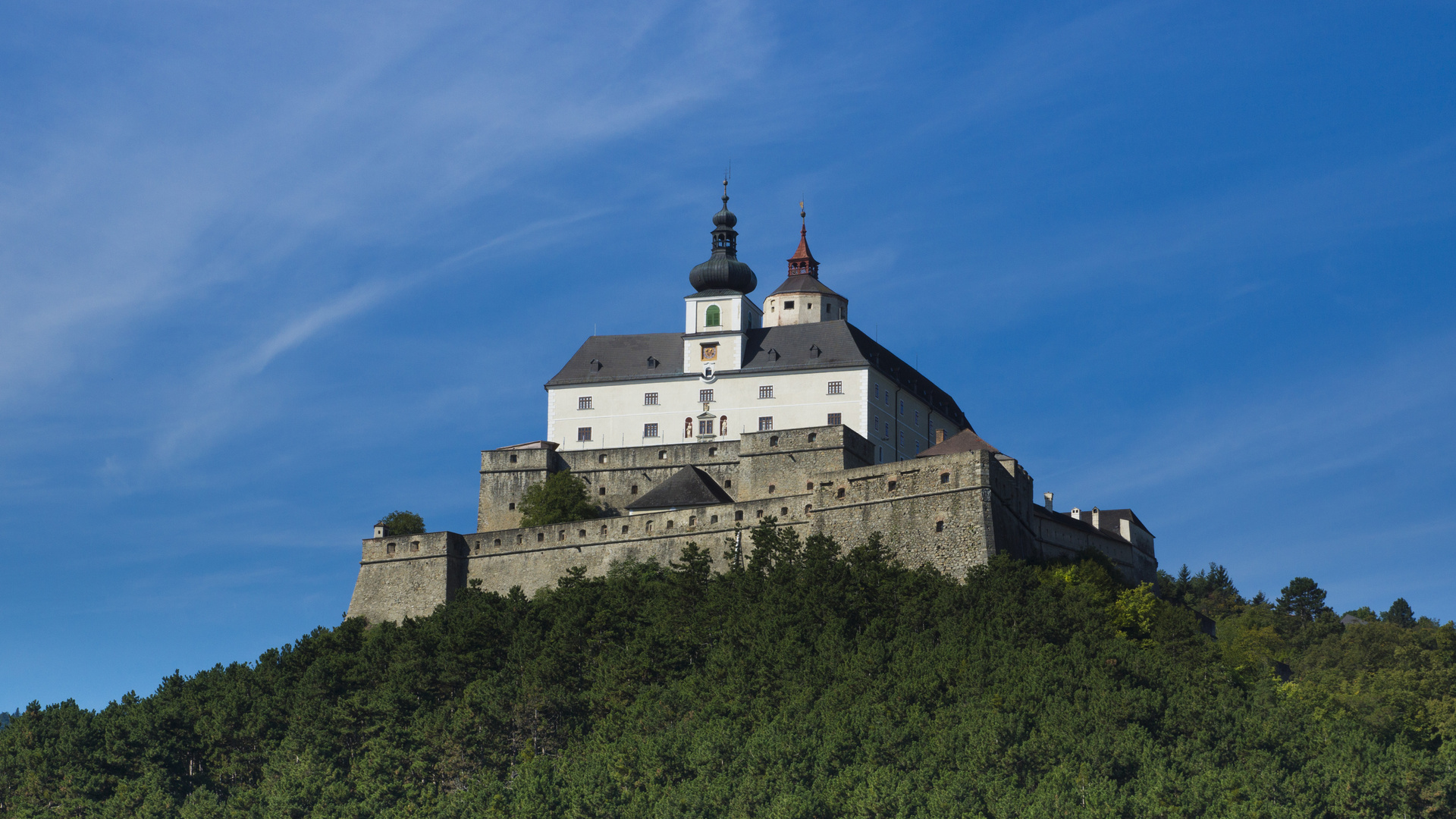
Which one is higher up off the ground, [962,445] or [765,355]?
[765,355]

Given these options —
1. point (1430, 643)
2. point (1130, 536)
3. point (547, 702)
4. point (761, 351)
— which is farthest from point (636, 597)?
point (1430, 643)

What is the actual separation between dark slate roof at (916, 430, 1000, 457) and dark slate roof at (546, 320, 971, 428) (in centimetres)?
794

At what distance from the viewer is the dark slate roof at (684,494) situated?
2785 inches

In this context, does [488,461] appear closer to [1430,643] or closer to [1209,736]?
[1209,736]

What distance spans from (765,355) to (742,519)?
13.5 m

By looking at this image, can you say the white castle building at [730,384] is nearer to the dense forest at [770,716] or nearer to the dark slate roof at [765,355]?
the dark slate roof at [765,355]

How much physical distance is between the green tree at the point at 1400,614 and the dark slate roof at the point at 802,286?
137 ft

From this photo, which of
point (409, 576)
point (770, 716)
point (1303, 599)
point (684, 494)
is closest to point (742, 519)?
point (684, 494)

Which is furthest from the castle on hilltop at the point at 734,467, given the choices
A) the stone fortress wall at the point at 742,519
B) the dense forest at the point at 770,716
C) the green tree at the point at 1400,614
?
the green tree at the point at 1400,614

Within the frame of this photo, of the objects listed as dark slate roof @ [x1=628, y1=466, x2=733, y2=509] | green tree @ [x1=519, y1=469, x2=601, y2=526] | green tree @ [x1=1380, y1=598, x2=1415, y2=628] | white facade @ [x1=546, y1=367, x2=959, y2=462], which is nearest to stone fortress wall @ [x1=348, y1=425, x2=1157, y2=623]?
dark slate roof @ [x1=628, y1=466, x2=733, y2=509]

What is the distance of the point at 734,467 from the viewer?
74438 mm

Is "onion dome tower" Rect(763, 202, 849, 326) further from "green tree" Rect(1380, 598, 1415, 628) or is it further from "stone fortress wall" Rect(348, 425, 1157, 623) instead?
"green tree" Rect(1380, 598, 1415, 628)

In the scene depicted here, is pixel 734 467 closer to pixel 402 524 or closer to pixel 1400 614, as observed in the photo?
pixel 402 524

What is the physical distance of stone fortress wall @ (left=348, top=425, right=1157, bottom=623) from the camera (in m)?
63.4
